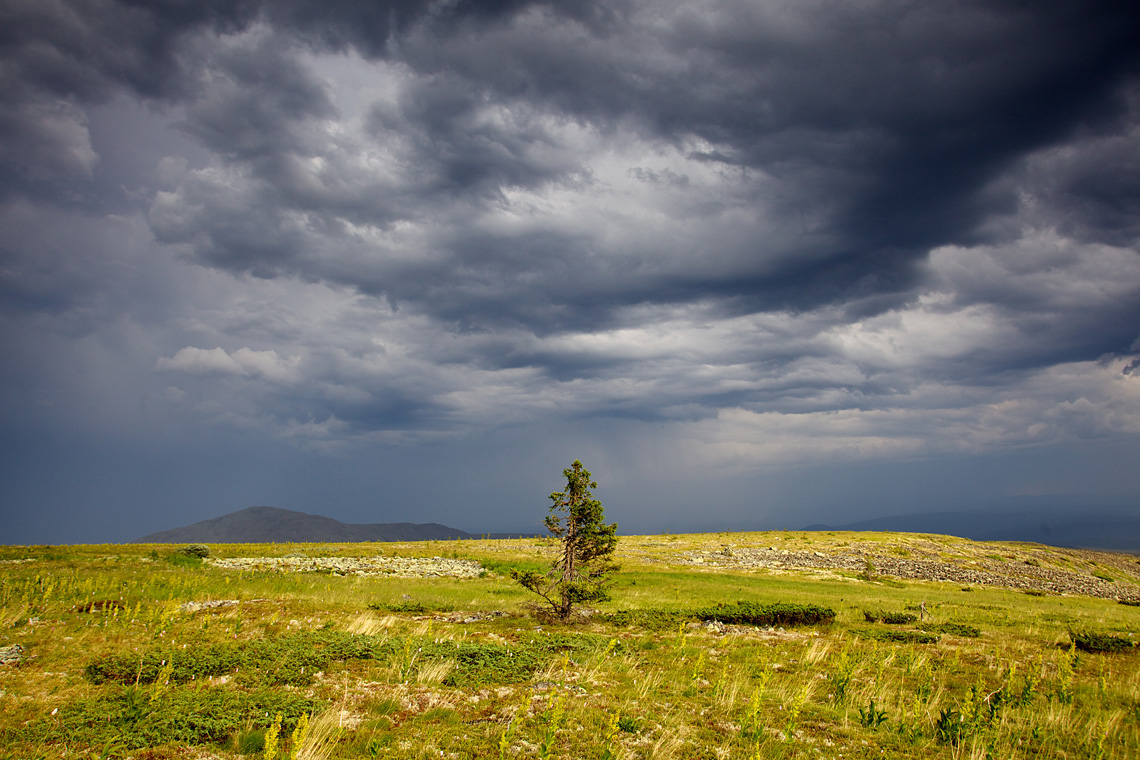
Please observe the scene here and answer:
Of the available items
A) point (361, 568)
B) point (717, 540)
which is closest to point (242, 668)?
point (361, 568)

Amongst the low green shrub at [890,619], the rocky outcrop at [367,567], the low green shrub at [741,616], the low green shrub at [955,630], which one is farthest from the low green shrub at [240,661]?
the rocky outcrop at [367,567]

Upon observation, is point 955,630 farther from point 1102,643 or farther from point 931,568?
point 931,568

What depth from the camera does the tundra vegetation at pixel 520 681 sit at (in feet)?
28.2

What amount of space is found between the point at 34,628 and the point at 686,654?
20.1m

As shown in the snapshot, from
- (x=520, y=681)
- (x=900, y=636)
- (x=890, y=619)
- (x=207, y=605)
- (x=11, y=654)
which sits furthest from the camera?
(x=890, y=619)

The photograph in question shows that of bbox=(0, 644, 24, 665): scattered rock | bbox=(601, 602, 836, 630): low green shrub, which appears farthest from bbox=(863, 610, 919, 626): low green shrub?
bbox=(0, 644, 24, 665): scattered rock

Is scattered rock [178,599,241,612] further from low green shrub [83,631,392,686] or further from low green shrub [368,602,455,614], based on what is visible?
low green shrub [83,631,392,686]

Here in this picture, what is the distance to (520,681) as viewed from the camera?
40.7 feet

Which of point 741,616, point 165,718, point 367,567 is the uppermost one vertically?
point 165,718

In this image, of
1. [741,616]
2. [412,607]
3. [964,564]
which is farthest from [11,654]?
[964,564]

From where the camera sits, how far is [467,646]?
561 inches

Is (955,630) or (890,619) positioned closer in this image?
(955,630)

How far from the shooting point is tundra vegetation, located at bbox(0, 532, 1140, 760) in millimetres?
8594

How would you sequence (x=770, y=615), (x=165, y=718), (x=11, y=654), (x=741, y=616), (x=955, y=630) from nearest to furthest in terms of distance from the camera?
A: 1. (x=165, y=718)
2. (x=11, y=654)
3. (x=955, y=630)
4. (x=741, y=616)
5. (x=770, y=615)
